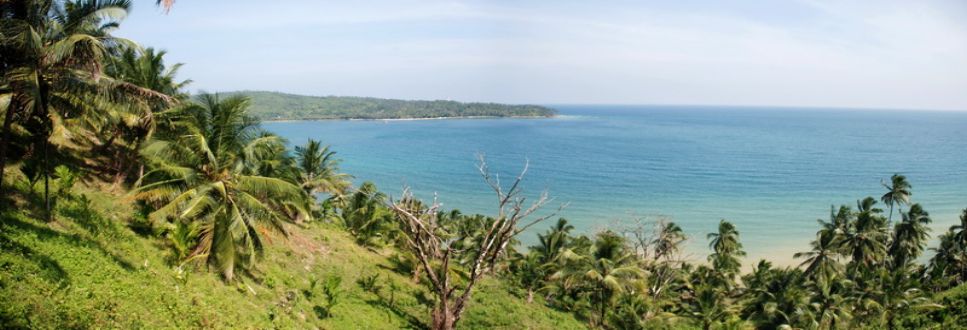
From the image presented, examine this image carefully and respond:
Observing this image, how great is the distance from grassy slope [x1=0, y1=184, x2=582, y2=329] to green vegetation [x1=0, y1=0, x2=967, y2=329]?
0.05 m

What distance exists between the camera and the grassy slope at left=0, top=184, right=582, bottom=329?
8531 mm

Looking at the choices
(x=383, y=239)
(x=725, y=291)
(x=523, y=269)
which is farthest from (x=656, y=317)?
(x=383, y=239)

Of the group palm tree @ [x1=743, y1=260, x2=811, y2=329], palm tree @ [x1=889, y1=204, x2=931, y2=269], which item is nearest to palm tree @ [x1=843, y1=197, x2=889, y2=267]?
palm tree @ [x1=889, y1=204, x2=931, y2=269]

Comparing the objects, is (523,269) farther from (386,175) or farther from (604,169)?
(604,169)

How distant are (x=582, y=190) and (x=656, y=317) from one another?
41820 millimetres

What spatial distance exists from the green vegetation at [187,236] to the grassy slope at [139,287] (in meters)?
0.05

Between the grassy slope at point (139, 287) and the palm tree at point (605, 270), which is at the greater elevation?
the grassy slope at point (139, 287)

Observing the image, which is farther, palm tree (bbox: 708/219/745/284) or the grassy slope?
palm tree (bbox: 708/219/745/284)

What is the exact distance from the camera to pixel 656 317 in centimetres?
2772

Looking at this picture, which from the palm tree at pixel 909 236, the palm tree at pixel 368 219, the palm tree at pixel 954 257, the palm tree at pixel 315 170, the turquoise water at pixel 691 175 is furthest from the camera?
the turquoise water at pixel 691 175

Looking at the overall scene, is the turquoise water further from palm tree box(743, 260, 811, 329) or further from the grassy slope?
the grassy slope

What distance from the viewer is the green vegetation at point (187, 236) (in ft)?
31.7

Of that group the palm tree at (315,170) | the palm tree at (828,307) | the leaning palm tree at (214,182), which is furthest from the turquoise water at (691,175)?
the leaning palm tree at (214,182)

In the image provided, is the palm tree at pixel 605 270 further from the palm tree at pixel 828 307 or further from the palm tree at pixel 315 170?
the palm tree at pixel 315 170
